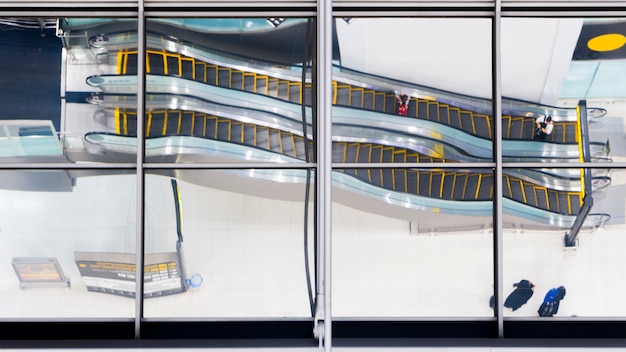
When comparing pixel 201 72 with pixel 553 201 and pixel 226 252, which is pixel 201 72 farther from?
pixel 553 201

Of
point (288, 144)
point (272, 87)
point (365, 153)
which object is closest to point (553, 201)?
point (365, 153)

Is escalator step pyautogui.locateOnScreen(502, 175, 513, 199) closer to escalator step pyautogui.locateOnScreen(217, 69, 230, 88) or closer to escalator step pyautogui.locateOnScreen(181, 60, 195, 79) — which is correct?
escalator step pyautogui.locateOnScreen(217, 69, 230, 88)

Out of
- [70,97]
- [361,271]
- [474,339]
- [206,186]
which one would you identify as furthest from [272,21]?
[474,339]

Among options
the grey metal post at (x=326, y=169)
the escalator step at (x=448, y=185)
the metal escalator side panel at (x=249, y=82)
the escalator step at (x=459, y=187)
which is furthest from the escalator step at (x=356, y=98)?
the escalator step at (x=459, y=187)

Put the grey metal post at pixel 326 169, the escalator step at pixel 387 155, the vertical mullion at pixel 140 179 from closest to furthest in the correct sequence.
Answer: the grey metal post at pixel 326 169, the vertical mullion at pixel 140 179, the escalator step at pixel 387 155

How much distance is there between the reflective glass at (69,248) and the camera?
6.79m

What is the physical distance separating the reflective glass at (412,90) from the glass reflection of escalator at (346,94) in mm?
11

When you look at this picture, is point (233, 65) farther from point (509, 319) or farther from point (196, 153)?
point (509, 319)

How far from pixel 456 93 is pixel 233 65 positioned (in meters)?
2.54

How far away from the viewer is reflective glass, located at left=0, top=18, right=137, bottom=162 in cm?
689

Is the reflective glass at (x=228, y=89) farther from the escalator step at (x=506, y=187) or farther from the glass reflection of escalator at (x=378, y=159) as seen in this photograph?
the escalator step at (x=506, y=187)

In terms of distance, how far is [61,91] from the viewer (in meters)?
6.93

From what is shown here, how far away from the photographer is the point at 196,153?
6945 millimetres

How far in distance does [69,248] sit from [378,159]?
11.7ft
